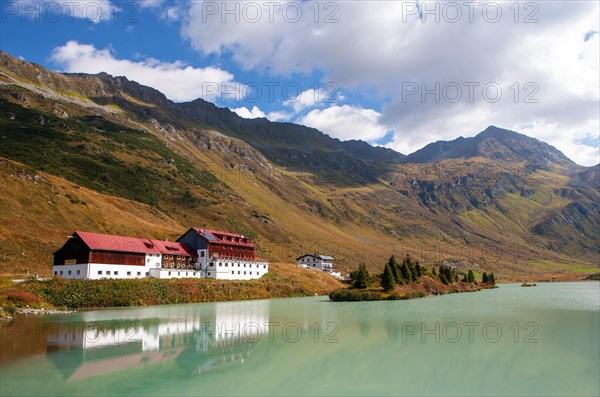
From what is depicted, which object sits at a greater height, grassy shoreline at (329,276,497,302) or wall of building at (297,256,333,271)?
wall of building at (297,256,333,271)

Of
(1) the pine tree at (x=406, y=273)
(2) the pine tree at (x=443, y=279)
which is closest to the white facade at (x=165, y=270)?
(1) the pine tree at (x=406, y=273)

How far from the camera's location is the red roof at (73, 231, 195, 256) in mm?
68875

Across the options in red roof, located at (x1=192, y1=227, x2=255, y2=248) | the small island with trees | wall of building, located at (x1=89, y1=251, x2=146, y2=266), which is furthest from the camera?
red roof, located at (x1=192, y1=227, x2=255, y2=248)

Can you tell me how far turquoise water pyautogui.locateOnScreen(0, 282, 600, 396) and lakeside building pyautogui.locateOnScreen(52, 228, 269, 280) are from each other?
84.4ft

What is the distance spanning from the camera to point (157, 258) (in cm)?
7844

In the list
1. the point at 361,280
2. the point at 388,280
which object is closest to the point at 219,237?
the point at 361,280

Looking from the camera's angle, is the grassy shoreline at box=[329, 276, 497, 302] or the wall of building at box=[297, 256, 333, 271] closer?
the grassy shoreline at box=[329, 276, 497, 302]

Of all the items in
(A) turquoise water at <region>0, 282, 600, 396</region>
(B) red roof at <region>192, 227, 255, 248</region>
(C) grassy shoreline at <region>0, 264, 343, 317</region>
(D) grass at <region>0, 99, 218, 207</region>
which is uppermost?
(D) grass at <region>0, 99, 218, 207</region>

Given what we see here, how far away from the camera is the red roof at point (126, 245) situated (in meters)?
68.9

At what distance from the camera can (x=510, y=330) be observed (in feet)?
123

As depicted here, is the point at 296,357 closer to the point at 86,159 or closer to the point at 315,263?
the point at 315,263

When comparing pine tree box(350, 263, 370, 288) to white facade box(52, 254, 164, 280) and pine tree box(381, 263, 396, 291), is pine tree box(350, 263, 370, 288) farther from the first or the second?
white facade box(52, 254, 164, 280)

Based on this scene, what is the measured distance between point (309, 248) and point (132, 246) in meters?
115

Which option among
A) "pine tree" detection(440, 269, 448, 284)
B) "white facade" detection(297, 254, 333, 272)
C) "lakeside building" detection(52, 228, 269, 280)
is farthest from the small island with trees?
"white facade" detection(297, 254, 333, 272)
